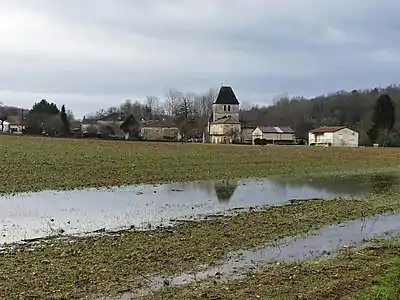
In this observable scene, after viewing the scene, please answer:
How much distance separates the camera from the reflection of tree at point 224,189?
20.8 metres

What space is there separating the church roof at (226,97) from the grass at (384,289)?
368ft

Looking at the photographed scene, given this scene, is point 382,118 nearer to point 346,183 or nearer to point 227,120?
point 227,120

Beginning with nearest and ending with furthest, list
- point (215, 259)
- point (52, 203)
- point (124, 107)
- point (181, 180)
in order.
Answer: point (215, 259) → point (52, 203) → point (181, 180) → point (124, 107)

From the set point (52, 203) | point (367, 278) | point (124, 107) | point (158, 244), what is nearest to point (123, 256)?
point (158, 244)

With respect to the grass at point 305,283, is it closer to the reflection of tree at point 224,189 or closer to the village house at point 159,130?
the reflection of tree at point 224,189

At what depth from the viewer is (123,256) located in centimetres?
1041

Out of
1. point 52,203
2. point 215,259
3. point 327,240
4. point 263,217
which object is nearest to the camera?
point 215,259

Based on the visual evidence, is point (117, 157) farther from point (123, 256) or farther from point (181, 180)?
point (123, 256)

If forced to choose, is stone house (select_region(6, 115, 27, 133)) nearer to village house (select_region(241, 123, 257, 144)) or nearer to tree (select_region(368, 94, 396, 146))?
village house (select_region(241, 123, 257, 144))

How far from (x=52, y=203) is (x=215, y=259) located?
9335 millimetres

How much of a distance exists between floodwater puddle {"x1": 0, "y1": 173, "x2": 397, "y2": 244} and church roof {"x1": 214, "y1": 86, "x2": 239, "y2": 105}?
9238 centimetres

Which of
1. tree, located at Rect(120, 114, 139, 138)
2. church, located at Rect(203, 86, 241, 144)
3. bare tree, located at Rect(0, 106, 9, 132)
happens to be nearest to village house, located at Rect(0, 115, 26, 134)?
bare tree, located at Rect(0, 106, 9, 132)

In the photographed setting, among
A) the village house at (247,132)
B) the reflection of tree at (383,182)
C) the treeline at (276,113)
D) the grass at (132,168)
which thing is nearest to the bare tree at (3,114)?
the treeline at (276,113)

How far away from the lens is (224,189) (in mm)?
24109
